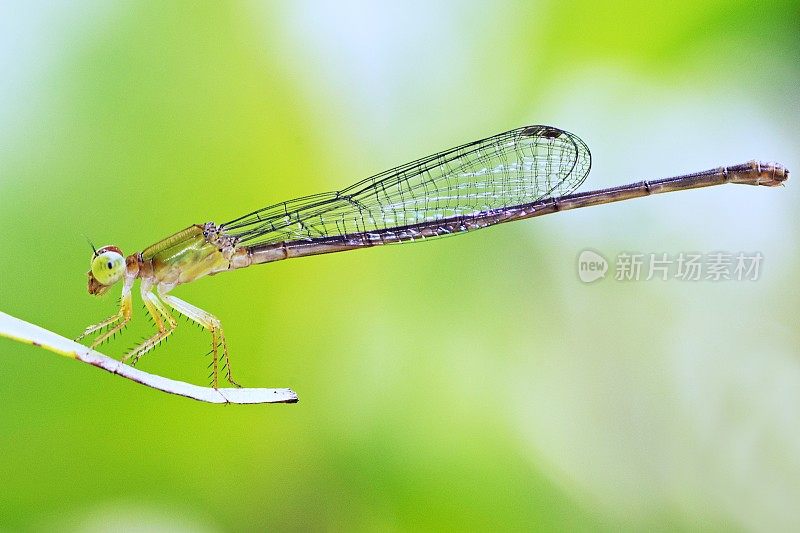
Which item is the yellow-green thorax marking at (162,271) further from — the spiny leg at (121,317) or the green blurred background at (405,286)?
the green blurred background at (405,286)

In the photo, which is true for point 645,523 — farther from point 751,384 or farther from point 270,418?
point 270,418

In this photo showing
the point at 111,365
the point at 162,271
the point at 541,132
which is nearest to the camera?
the point at 111,365

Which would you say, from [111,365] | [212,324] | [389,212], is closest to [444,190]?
[389,212]

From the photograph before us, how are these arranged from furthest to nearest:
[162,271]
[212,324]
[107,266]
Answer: [212,324] < [162,271] < [107,266]

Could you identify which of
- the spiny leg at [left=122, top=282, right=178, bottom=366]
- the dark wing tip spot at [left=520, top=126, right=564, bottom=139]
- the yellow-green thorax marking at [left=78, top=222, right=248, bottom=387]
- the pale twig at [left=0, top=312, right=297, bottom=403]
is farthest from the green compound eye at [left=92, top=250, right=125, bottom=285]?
the dark wing tip spot at [left=520, top=126, right=564, bottom=139]

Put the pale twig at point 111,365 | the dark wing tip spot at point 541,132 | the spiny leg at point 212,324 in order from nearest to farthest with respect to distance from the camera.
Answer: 1. the pale twig at point 111,365
2. the spiny leg at point 212,324
3. the dark wing tip spot at point 541,132

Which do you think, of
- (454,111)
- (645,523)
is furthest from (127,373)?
(645,523)

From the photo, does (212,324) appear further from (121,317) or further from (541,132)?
(541,132)

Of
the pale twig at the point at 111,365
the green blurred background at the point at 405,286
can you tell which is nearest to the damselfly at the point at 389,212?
the green blurred background at the point at 405,286
